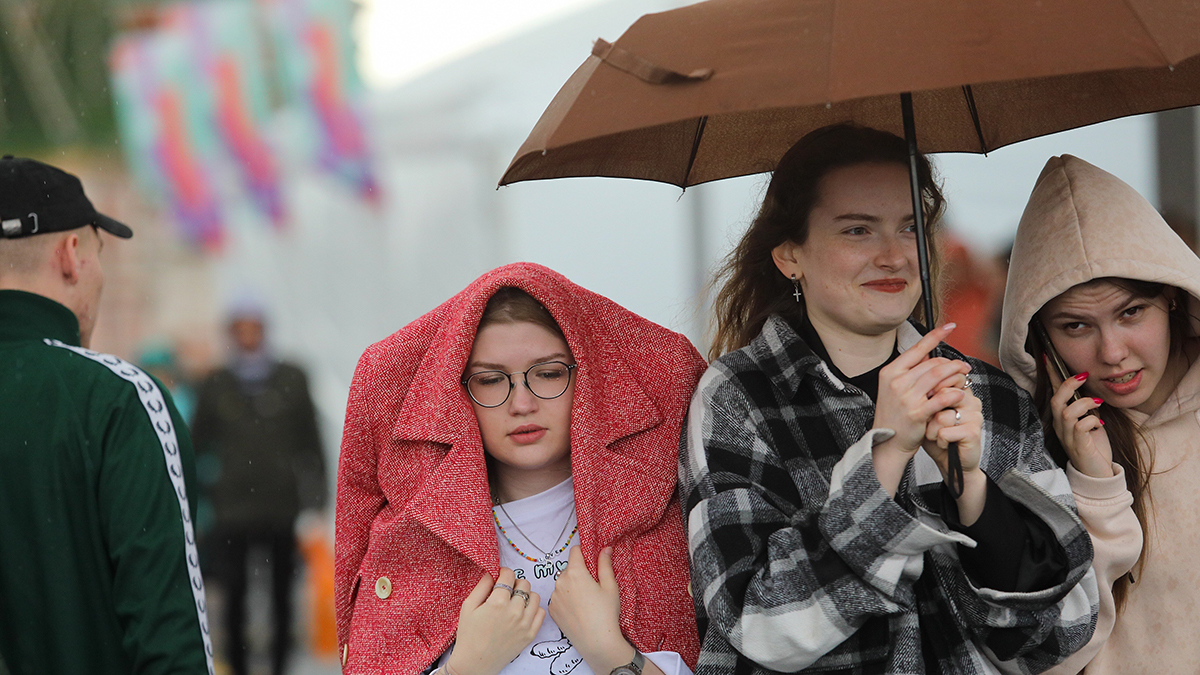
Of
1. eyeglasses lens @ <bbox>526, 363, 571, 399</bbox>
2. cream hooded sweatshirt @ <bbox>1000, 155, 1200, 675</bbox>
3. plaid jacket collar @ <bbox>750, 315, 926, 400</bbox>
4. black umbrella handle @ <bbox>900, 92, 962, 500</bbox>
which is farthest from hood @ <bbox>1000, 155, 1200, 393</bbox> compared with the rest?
eyeglasses lens @ <bbox>526, 363, 571, 399</bbox>

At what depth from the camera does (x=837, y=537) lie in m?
1.97

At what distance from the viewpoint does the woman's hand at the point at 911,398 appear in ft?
6.33

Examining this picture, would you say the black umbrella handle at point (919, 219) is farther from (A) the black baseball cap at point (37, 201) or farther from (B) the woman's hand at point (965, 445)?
(A) the black baseball cap at point (37, 201)

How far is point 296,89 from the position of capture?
17.0ft

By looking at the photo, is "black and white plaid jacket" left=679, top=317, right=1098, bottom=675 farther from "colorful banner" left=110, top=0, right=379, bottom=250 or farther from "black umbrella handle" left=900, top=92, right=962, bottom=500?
"colorful banner" left=110, top=0, right=379, bottom=250

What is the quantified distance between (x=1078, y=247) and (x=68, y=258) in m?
2.30

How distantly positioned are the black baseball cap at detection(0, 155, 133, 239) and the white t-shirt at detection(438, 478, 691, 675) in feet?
4.23

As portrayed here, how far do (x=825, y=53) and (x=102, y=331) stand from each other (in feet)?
13.1

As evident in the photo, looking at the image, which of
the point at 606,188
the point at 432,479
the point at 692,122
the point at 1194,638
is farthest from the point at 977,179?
the point at 432,479

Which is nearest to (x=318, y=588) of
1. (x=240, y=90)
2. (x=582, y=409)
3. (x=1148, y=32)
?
(x=240, y=90)

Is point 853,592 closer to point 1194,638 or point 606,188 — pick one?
point 1194,638

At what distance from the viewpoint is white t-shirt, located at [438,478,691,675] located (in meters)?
2.32

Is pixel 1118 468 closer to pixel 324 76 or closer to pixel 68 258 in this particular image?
pixel 68 258

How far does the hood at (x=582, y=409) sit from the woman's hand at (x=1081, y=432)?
74 centimetres
